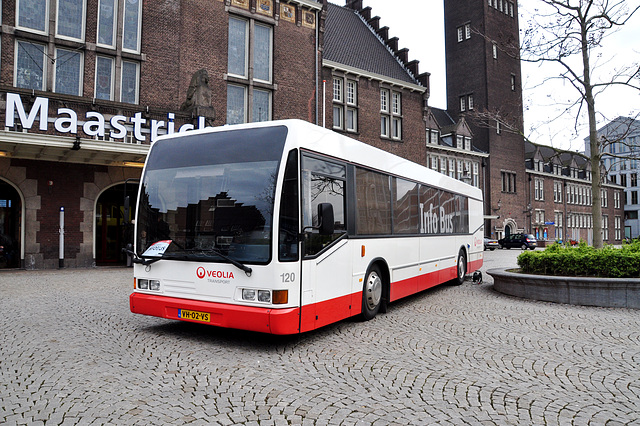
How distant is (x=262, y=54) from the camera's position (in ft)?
73.6

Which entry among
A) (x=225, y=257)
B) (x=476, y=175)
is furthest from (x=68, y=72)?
(x=476, y=175)

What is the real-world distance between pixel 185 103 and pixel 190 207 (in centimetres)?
1325

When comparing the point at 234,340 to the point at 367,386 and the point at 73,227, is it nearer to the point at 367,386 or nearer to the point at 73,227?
the point at 367,386

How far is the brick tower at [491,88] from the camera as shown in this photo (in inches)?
1855

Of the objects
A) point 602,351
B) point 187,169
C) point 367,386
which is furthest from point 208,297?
point 602,351

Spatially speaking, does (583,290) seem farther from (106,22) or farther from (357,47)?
(357,47)

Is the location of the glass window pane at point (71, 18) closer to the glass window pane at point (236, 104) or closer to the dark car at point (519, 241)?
the glass window pane at point (236, 104)

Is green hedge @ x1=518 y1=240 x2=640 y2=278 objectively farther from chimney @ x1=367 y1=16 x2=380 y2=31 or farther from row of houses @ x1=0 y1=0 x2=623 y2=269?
chimney @ x1=367 y1=16 x2=380 y2=31

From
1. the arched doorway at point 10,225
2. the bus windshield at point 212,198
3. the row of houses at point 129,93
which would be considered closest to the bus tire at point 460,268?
the row of houses at point 129,93

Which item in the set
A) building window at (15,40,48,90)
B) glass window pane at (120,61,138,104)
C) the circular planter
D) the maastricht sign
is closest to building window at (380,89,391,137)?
the maastricht sign

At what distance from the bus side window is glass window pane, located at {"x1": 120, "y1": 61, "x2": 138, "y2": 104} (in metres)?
14.2

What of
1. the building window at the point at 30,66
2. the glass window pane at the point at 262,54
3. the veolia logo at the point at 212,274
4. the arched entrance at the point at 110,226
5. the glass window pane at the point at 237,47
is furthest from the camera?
the glass window pane at the point at 262,54

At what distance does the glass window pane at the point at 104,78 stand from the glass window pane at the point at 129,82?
1.45ft

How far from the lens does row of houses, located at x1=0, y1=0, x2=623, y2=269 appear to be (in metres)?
15.1
